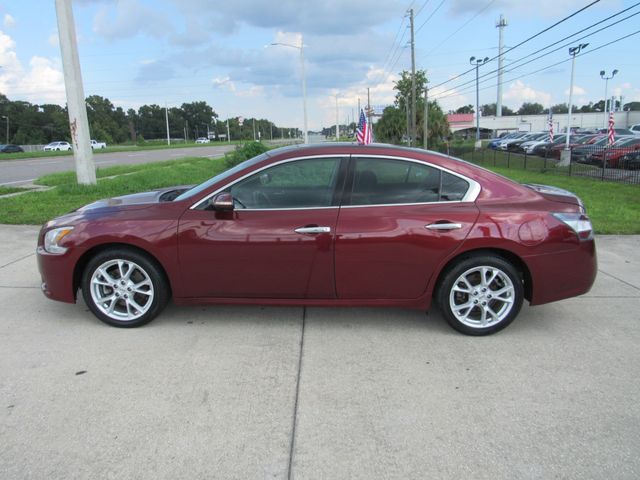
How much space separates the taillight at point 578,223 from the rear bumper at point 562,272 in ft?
0.21

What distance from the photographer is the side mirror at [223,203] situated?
3.90 m

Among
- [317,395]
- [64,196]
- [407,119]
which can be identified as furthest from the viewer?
[407,119]

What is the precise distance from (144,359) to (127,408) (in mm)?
661

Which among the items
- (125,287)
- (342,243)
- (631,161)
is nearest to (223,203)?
(342,243)

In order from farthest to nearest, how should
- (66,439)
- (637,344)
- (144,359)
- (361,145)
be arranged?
(361,145) → (637,344) → (144,359) → (66,439)

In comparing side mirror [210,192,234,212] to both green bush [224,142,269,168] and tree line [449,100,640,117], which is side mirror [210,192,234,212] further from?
tree line [449,100,640,117]

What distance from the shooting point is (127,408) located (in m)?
3.04

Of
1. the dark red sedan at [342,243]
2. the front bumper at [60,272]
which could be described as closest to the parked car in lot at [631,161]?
the dark red sedan at [342,243]

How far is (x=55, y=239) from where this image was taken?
4.16 meters

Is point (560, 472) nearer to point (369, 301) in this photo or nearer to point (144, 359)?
point (369, 301)

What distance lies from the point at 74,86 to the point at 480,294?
1064cm

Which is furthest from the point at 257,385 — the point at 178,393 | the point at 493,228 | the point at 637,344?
the point at 637,344

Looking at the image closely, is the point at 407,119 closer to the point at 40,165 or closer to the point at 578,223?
the point at 40,165

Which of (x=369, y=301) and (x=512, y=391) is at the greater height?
(x=369, y=301)
